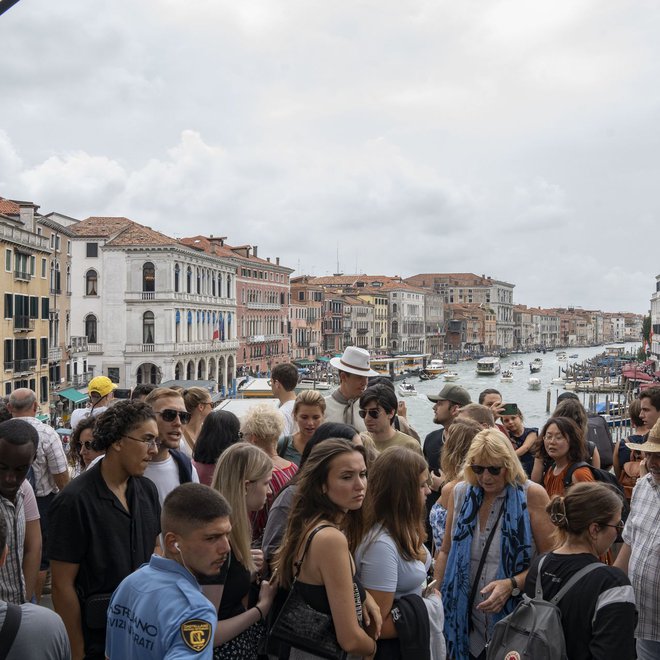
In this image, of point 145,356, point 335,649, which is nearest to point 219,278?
point 145,356

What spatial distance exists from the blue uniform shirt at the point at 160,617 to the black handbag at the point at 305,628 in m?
0.38

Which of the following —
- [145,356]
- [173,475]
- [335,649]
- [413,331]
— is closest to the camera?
[335,649]

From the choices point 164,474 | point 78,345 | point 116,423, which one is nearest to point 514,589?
point 164,474

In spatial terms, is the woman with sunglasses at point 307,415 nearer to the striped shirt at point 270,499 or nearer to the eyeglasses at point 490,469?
the striped shirt at point 270,499

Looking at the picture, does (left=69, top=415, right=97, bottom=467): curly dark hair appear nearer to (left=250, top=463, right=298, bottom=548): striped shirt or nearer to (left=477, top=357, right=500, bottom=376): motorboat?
(left=250, top=463, right=298, bottom=548): striped shirt

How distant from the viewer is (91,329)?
31.3 metres

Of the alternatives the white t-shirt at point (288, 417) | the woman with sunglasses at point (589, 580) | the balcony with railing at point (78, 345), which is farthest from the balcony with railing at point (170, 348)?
the woman with sunglasses at point (589, 580)

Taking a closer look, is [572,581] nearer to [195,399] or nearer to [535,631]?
[535,631]

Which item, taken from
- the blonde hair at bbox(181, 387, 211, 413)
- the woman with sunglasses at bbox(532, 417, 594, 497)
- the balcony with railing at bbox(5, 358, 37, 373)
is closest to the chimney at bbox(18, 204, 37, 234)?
the balcony with railing at bbox(5, 358, 37, 373)

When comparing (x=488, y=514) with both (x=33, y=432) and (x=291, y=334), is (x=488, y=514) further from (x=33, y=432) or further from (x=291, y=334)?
(x=291, y=334)

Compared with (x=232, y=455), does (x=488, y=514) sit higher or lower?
lower

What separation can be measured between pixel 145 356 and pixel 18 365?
10993mm

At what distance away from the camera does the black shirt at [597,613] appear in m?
2.01

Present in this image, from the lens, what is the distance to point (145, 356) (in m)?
31.0
